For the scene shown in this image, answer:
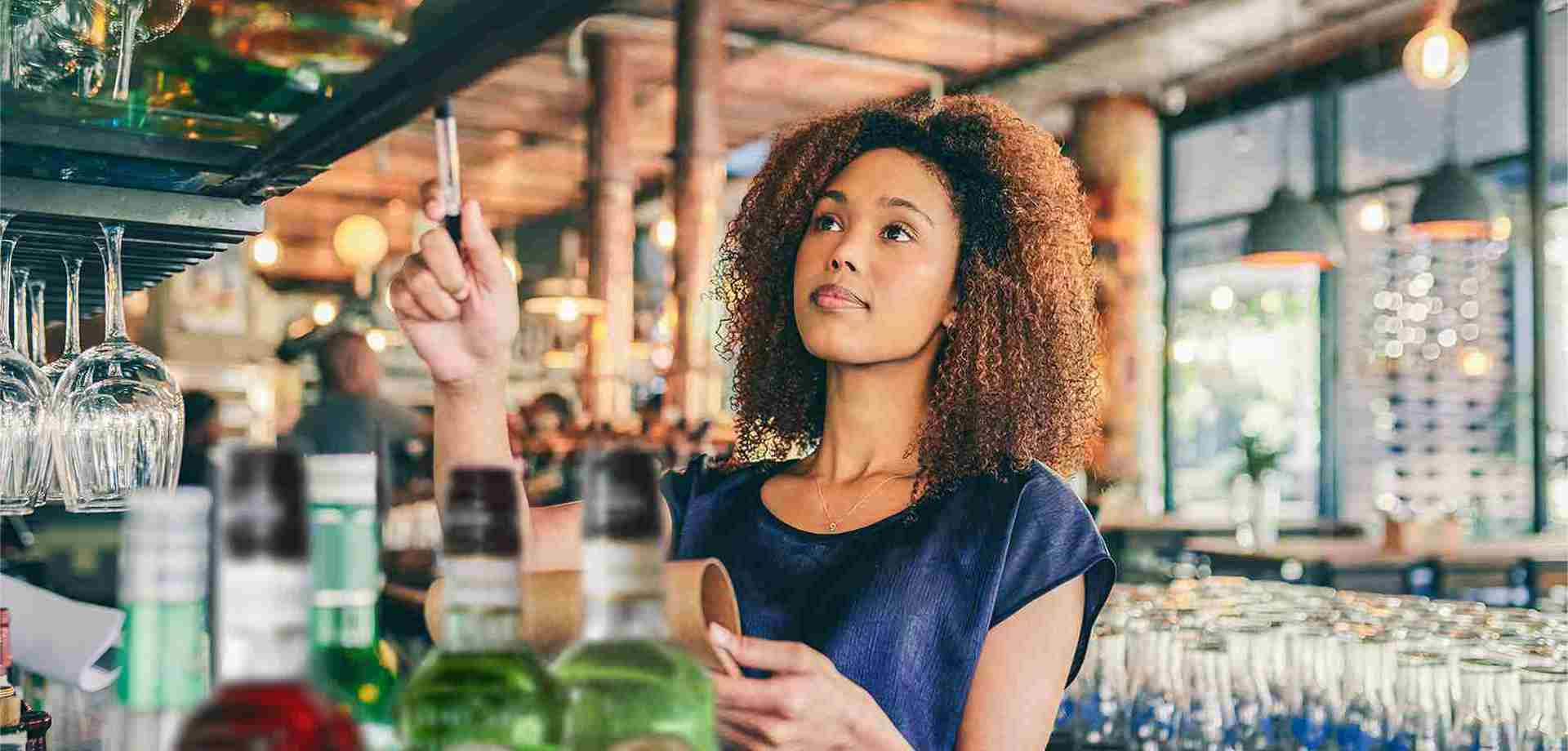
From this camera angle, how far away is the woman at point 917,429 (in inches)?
53.5

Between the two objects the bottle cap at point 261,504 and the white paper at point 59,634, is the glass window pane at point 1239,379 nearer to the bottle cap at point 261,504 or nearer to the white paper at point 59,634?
the white paper at point 59,634

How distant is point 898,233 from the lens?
4.90 feet

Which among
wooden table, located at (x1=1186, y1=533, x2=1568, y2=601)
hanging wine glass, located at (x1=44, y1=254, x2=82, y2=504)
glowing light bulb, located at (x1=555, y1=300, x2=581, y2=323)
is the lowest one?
wooden table, located at (x1=1186, y1=533, x2=1568, y2=601)

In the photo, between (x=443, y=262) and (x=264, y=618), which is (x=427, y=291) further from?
(x=264, y=618)

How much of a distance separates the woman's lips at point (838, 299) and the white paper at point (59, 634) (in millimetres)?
813

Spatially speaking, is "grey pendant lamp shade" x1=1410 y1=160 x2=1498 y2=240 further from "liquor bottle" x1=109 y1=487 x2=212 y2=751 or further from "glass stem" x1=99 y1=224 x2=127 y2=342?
"liquor bottle" x1=109 y1=487 x2=212 y2=751

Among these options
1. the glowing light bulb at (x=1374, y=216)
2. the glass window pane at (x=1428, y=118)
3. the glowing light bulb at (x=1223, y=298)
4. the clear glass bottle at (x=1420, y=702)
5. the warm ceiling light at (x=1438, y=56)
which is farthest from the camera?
the glowing light bulb at (x=1223, y=298)

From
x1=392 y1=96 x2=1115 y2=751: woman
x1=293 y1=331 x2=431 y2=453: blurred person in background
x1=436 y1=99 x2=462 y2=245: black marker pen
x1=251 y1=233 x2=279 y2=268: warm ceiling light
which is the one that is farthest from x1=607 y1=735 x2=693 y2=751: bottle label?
x1=251 y1=233 x2=279 y2=268: warm ceiling light

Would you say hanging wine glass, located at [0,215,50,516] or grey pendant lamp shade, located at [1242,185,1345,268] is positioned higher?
grey pendant lamp shade, located at [1242,185,1345,268]

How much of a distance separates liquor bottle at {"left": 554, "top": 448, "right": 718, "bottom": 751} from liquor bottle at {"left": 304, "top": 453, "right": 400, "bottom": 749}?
0.09 metres

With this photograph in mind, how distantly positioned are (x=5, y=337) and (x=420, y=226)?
871 centimetres

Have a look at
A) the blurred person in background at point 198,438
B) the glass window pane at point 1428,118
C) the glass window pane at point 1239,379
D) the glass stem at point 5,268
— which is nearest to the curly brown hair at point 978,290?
the glass stem at point 5,268

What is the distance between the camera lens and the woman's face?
1.43 meters

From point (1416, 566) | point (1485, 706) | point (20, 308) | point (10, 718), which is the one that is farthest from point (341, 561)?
point (1416, 566)
